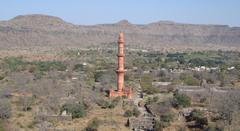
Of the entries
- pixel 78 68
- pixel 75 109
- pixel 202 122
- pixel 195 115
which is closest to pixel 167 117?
pixel 195 115

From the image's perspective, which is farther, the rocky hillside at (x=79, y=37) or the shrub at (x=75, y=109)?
the rocky hillside at (x=79, y=37)

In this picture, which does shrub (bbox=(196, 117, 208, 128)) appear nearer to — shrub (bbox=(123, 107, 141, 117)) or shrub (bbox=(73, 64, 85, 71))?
shrub (bbox=(123, 107, 141, 117))

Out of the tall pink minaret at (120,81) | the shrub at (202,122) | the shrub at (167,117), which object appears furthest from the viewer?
the tall pink minaret at (120,81)

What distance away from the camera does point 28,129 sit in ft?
91.7

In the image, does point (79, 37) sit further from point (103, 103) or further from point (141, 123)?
point (141, 123)

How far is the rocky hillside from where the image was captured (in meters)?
144

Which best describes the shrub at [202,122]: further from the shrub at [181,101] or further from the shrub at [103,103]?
the shrub at [103,103]

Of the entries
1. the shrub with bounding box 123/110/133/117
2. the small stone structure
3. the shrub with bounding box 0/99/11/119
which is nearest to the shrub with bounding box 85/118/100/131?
the small stone structure

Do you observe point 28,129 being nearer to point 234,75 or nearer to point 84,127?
point 84,127

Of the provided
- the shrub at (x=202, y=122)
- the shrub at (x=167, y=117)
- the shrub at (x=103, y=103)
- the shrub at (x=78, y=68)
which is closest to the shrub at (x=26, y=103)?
the shrub at (x=103, y=103)


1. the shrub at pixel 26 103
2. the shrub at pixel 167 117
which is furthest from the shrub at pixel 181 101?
the shrub at pixel 26 103

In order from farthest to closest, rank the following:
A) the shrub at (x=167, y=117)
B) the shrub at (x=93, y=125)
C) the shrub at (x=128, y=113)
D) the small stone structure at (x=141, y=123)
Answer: the shrub at (x=128, y=113)
the shrub at (x=167, y=117)
the small stone structure at (x=141, y=123)
the shrub at (x=93, y=125)

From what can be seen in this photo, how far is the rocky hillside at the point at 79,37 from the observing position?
144000 mm

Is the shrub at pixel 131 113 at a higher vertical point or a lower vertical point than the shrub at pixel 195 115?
lower
